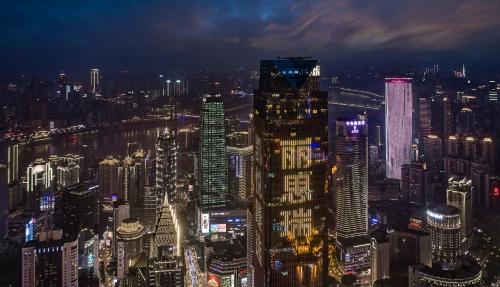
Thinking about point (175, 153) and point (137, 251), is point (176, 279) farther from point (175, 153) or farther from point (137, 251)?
point (175, 153)

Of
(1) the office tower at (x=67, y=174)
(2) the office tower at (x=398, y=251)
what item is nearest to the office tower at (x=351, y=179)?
(2) the office tower at (x=398, y=251)

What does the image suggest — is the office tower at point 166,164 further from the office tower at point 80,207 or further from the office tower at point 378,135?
the office tower at point 378,135

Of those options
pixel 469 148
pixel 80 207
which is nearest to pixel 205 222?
pixel 80 207

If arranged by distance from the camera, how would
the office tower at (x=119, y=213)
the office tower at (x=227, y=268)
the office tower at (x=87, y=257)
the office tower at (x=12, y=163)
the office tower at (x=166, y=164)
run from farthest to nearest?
the office tower at (x=166, y=164), the office tower at (x=119, y=213), the office tower at (x=12, y=163), the office tower at (x=227, y=268), the office tower at (x=87, y=257)

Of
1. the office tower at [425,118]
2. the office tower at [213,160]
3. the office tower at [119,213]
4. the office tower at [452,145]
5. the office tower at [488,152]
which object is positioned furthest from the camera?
the office tower at [425,118]

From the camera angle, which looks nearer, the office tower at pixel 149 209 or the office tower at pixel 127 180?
the office tower at pixel 149 209

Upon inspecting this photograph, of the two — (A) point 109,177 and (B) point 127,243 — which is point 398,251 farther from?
(A) point 109,177
